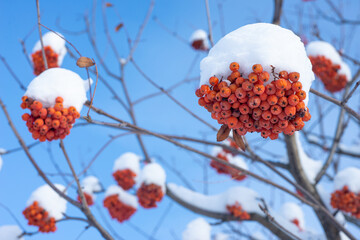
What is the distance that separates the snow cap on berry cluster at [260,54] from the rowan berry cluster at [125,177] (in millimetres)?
3180

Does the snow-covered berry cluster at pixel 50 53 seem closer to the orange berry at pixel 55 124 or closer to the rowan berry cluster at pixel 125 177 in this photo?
the rowan berry cluster at pixel 125 177

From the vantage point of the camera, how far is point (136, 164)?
14.6 feet

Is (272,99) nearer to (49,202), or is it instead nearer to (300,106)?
(300,106)

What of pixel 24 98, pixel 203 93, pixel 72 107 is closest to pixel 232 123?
pixel 203 93

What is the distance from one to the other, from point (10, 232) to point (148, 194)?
1.69 metres

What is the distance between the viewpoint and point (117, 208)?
421cm

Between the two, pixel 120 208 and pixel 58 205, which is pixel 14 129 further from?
pixel 120 208

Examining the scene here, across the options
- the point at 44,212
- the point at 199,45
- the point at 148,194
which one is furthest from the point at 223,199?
the point at 199,45

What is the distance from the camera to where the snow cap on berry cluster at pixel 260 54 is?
1.22 m

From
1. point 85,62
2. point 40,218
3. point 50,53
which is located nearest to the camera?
point 85,62

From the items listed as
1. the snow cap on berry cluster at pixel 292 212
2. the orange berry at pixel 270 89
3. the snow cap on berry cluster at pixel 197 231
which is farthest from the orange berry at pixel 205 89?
the snow cap on berry cluster at pixel 292 212

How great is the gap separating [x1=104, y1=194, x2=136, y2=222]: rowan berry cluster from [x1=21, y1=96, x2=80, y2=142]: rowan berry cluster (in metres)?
2.69

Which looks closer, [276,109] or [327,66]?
[276,109]

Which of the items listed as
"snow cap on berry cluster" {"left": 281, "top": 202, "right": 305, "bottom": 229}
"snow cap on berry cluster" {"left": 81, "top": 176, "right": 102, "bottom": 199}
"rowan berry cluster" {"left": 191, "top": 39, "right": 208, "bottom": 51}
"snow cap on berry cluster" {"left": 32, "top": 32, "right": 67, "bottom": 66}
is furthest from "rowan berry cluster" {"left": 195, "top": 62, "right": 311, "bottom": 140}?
"snow cap on berry cluster" {"left": 281, "top": 202, "right": 305, "bottom": 229}
